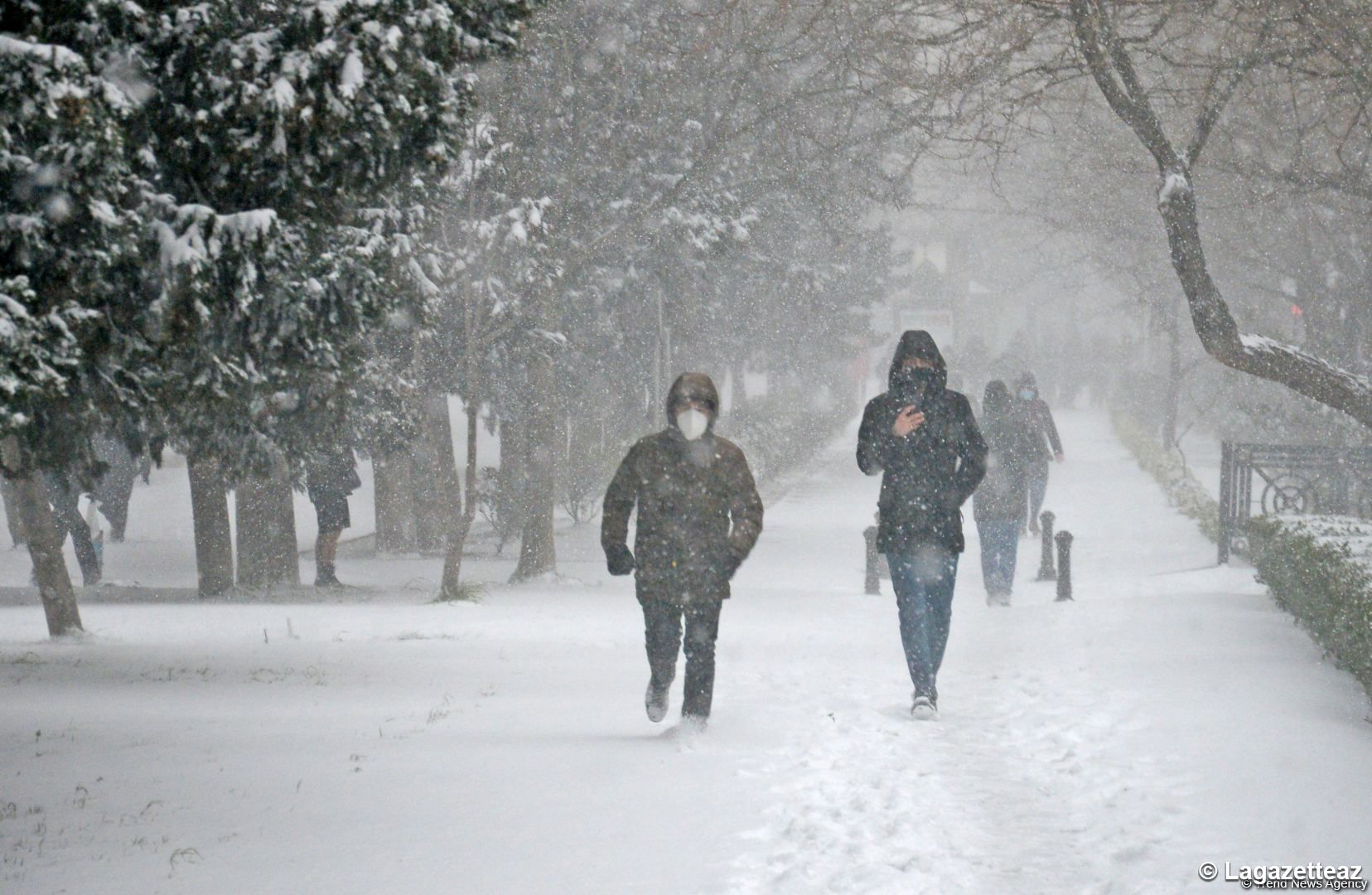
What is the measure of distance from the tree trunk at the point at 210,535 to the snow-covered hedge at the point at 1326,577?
9.82 metres

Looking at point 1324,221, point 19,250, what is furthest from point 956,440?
point 1324,221

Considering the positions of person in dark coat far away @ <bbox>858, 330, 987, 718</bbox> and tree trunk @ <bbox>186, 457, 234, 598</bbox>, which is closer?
person in dark coat far away @ <bbox>858, 330, 987, 718</bbox>

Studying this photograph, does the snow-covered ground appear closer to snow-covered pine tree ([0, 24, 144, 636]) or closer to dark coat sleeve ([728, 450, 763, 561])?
dark coat sleeve ([728, 450, 763, 561])

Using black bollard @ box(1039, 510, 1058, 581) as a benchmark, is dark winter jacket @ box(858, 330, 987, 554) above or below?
above

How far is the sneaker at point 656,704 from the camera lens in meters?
6.65

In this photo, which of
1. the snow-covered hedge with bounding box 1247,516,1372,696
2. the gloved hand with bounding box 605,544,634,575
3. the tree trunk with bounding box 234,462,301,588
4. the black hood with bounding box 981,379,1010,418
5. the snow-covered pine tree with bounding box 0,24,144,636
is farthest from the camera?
the tree trunk with bounding box 234,462,301,588

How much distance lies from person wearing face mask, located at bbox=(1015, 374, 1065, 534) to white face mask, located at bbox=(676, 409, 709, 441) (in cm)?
806

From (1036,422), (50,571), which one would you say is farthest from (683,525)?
(1036,422)

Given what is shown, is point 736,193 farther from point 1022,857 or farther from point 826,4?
point 1022,857

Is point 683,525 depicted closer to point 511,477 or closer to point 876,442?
point 876,442

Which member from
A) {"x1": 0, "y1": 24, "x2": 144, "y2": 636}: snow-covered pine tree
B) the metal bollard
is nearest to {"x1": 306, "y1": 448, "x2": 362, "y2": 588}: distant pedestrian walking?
the metal bollard

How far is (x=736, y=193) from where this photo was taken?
63.1 feet

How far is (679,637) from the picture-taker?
677 centimetres

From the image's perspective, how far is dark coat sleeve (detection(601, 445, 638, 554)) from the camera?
6.63 m
